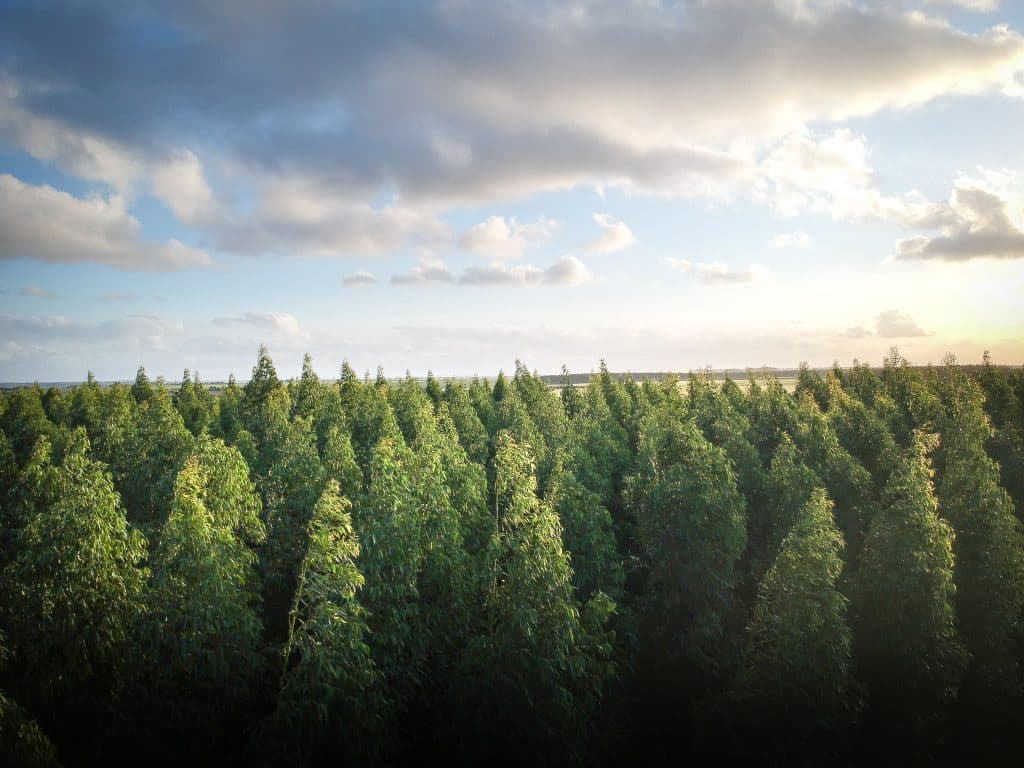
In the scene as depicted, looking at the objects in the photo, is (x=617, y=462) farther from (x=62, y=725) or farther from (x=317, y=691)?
(x=62, y=725)

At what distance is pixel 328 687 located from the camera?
14.8 m

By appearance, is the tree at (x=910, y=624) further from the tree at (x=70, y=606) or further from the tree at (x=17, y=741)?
the tree at (x=70, y=606)

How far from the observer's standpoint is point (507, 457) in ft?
74.6

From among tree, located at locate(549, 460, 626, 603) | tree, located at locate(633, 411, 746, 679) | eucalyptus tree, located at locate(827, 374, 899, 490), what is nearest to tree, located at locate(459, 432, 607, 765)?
tree, located at locate(549, 460, 626, 603)

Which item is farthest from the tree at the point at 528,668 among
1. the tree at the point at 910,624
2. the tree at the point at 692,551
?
the tree at the point at 910,624

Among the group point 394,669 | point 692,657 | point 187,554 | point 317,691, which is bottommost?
point 692,657

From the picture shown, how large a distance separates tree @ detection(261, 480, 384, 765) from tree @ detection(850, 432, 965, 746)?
22347 mm

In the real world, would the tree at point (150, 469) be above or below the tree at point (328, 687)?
above

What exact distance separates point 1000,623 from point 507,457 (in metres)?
27.0

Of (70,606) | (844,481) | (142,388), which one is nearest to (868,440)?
(844,481)

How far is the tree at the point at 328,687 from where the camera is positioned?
1484cm

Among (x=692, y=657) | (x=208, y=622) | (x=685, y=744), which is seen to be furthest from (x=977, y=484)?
(x=208, y=622)

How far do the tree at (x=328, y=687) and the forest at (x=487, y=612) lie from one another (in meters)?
0.08

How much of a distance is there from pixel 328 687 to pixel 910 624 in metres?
24.7
